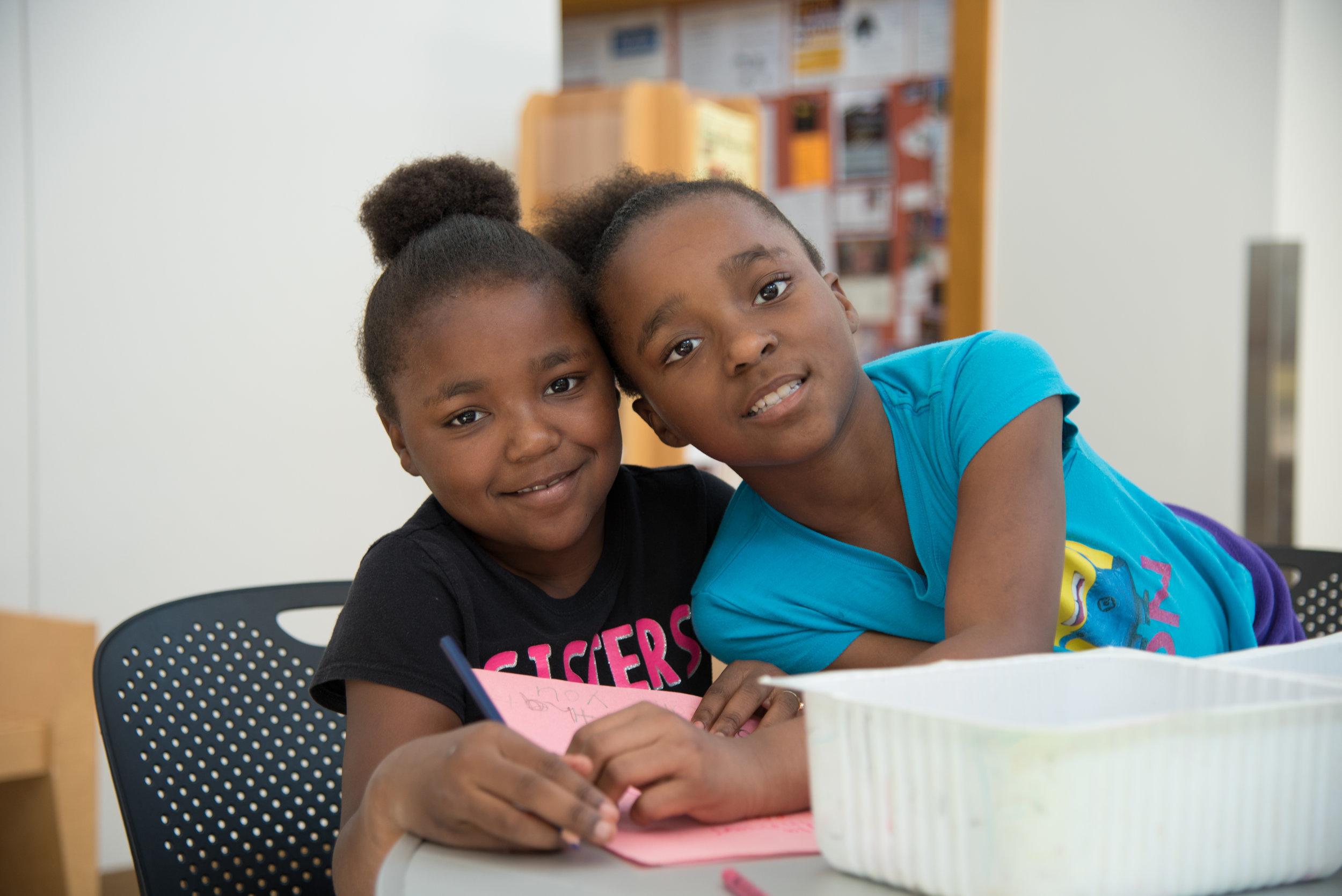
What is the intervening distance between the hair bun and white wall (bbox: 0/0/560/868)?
0.67 m

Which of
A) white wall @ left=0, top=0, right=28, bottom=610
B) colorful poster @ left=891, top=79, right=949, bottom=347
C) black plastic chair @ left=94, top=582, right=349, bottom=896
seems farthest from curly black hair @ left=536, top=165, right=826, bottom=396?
colorful poster @ left=891, top=79, right=949, bottom=347

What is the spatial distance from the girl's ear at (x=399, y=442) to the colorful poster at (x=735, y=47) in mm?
2956

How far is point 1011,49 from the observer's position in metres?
3.08

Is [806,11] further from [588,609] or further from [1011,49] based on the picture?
[588,609]

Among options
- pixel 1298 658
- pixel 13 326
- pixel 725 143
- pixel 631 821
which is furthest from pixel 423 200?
pixel 725 143

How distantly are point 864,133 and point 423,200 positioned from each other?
9.35 ft

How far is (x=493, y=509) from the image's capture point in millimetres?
992

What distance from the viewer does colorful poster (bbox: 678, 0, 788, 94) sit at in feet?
12.2

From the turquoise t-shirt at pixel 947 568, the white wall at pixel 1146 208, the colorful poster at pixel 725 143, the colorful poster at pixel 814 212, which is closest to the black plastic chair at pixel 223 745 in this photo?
the turquoise t-shirt at pixel 947 568

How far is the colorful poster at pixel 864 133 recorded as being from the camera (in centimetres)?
367

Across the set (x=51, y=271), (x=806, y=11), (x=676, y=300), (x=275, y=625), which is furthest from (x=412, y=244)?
(x=806, y=11)

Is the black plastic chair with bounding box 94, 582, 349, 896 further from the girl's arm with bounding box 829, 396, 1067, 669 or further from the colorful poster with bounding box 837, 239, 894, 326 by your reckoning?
the colorful poster with bounding box 837, 239, 894, 326

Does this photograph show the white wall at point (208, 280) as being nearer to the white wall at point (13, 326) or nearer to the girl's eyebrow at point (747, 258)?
the white wall at point (13, 326)

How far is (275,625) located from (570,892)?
70cm
